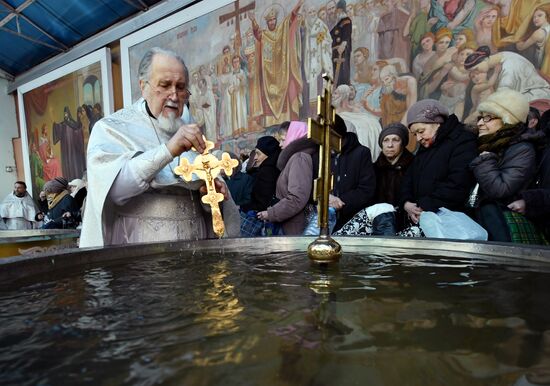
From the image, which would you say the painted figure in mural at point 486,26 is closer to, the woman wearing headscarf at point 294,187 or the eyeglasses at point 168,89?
the woman wearing headscarf at point 294,187

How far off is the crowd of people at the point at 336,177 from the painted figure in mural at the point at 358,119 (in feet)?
4.85

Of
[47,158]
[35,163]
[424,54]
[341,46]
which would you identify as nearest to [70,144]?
[47,158]

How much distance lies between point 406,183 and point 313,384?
3.10 m

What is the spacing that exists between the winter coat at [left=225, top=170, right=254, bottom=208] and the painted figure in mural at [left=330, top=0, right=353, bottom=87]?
6.66 feet

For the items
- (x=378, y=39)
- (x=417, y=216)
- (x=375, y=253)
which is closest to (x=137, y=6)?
(x=378, y=39)

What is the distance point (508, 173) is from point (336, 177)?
1480 mm

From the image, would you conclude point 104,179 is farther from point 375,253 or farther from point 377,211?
point 377,211

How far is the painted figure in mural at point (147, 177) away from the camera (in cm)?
198

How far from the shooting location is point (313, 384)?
0.46 meters

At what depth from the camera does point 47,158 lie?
11.8 metres

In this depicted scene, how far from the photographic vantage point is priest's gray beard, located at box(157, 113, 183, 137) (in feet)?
7.70

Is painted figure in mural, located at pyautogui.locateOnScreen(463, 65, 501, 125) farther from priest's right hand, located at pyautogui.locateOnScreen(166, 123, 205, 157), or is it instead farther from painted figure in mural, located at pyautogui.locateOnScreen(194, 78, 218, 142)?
painted figure in mural, located at pyautogui.locateOnScreen(194, 78, 218, 142)

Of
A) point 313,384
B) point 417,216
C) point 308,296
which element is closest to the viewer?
point 313,384

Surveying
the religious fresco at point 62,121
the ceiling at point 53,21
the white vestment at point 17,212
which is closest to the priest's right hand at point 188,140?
the ceiling at point 53,21
